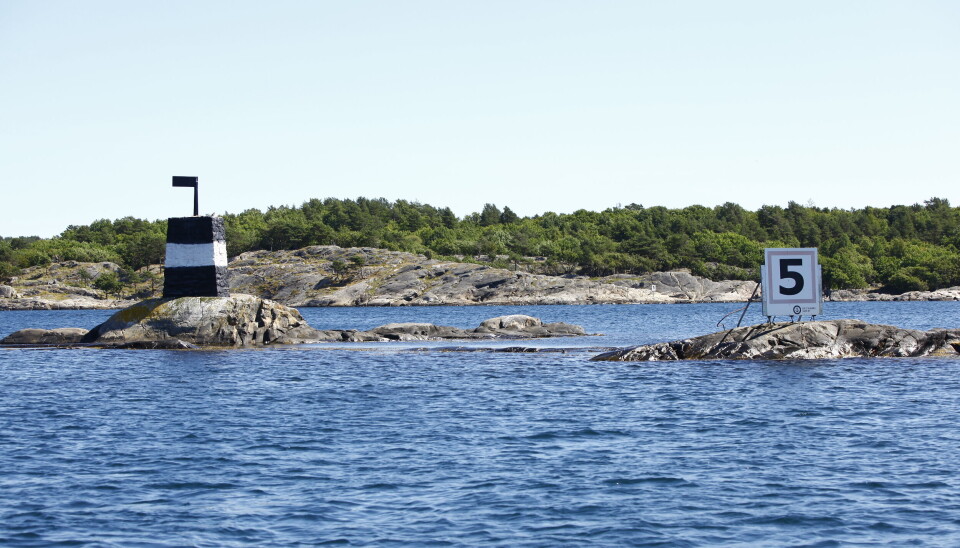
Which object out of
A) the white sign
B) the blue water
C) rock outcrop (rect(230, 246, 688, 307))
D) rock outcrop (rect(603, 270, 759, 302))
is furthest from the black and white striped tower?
rock outcrop (rect(603, 270, 759, 302))

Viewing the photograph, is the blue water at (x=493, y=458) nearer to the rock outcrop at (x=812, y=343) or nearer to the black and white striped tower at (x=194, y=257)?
the rock outcrop at (x=812, y=343)

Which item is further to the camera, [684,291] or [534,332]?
[684,291]

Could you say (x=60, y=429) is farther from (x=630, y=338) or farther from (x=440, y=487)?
(x=630, y=338)

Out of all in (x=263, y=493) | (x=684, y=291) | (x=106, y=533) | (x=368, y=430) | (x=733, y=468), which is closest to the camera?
(x=106, y=533)

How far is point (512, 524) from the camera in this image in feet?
50.3

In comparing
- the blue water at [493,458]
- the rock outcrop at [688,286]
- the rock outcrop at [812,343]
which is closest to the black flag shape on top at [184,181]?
the blue water at [493,458]

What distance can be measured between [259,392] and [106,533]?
17964 mm

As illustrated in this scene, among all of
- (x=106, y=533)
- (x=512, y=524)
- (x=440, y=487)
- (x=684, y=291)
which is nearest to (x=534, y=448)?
(x=440, y=487)

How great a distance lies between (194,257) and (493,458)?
35078 mm

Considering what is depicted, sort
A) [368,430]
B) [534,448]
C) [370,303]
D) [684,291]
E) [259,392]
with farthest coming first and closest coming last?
1. [684,291]
2. [370,303]
3. [259,392]
4. [368,430]
5. [534,448]

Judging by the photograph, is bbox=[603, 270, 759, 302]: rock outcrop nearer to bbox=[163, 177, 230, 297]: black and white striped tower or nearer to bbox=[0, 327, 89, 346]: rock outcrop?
bbox=[0, 327, 89, 346]: rock outcrop

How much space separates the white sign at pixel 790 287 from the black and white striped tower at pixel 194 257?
28.7m

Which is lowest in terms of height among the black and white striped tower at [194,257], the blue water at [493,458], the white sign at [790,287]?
the blue water at [493,458]

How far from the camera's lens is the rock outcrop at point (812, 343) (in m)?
39.2
